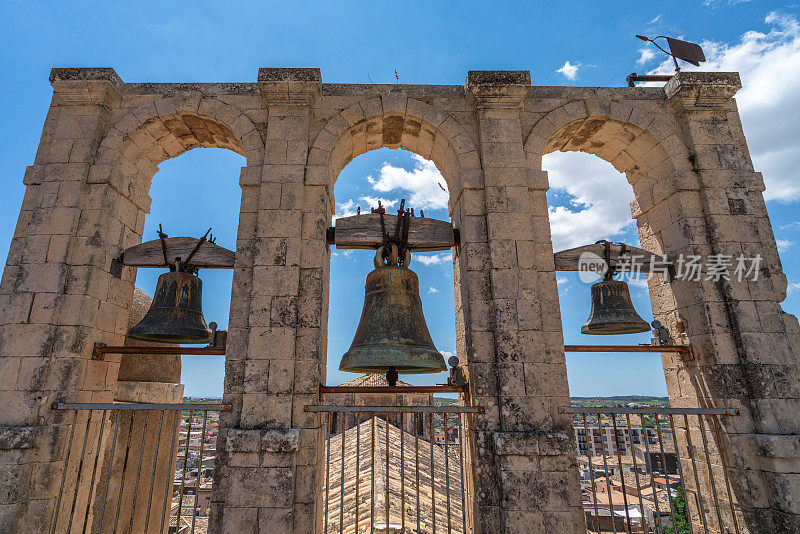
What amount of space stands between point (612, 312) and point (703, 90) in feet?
9.48

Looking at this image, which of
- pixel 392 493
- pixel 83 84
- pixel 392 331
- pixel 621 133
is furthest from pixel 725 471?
pixel 83 84

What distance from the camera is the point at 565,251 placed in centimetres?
482

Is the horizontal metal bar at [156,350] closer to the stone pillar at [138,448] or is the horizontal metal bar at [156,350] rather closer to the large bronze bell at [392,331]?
the stone pillar at [138,448]

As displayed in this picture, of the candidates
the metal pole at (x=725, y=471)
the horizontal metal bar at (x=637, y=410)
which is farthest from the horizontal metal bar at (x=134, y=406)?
the metal pole at (x=725, y=471)

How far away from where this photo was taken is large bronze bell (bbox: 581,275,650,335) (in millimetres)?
4691

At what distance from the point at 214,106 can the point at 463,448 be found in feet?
15.7

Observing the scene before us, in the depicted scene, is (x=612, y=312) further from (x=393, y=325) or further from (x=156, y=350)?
(x=156, y=350)

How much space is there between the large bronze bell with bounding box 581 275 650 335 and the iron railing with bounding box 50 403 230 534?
3.93 m

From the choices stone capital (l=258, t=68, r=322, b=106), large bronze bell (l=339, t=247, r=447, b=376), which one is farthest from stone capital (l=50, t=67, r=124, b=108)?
large bronze bell (l=339, t=247, r=447, b=376)

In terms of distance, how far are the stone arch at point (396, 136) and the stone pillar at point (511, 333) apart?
198 mm

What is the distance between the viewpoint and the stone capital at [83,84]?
509 centimetres

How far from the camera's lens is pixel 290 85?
197 inches

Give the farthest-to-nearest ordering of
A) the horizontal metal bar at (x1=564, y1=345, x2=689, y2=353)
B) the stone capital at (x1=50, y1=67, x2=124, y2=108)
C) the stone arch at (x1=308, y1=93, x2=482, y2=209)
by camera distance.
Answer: the stone capital at (x1=50, y1=67, x2=124, y2=108) < the stone arch at (x1=308, y1=93, x2=482, y2=209) < the horizontal metal bar at (x1=564, y1=345, x2=689, y2=353)

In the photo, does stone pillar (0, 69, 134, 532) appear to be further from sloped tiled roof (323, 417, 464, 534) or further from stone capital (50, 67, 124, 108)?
sloped tiled roof (323, 417, 464, 534)
